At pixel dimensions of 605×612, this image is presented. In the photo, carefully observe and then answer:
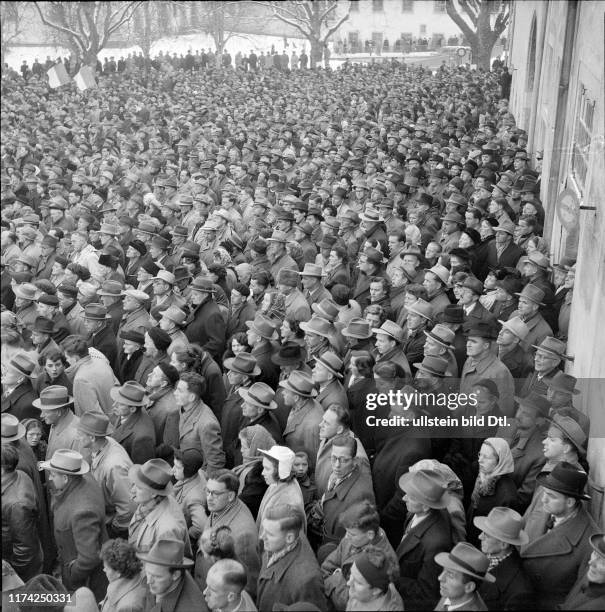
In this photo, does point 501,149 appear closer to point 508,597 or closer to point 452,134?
point 452,134

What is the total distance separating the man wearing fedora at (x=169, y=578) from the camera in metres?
4.25

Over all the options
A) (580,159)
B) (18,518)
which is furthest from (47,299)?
(580,159)

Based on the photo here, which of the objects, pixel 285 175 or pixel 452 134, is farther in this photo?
pixel 452 134

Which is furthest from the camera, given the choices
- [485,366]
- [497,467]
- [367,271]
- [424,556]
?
[367,271]

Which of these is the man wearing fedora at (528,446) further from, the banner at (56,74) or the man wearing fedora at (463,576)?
the banner at (56,74)

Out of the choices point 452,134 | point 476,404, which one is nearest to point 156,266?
point 476,404

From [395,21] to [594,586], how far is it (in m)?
14.1

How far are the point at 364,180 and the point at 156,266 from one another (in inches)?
198

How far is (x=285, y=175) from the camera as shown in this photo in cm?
1498

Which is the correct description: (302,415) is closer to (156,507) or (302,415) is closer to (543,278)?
(156,507)

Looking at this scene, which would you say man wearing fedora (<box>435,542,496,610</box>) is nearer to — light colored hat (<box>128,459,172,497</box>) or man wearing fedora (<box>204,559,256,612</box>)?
man wearing fedora (<box>204,559,256,612</box>)

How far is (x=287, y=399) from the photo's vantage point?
6.05 m

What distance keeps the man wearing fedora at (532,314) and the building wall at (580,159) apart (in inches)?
10.8

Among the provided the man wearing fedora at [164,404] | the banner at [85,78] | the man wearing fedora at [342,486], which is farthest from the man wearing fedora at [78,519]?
the banner at [85,78]
